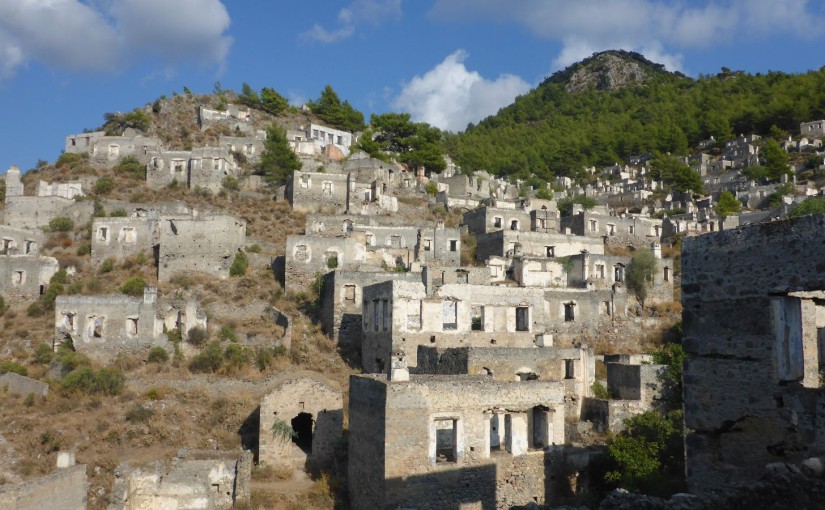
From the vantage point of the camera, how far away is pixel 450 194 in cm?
5844

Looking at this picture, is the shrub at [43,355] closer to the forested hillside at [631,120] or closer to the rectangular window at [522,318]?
the rectangular window at [522,318]

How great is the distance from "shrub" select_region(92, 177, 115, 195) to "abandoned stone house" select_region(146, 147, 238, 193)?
2738 mm

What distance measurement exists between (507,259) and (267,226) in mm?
16246

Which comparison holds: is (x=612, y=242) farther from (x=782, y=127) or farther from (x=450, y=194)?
(x=782, y=127)

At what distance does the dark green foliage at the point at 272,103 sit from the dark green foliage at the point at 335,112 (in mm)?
4129

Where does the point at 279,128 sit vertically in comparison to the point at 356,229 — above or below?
above

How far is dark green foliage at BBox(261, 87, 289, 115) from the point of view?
241 ft

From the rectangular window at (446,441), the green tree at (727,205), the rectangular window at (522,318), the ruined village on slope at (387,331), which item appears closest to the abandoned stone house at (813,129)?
the green tree at (727,205)

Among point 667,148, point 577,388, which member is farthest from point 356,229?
point 667,148

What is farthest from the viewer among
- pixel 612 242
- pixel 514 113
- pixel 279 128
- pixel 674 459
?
pixel 514 113

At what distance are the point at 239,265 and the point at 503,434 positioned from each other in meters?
22.7

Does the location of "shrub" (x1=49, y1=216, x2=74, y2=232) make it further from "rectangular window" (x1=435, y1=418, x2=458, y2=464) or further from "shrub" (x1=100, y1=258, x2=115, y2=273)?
"rectangular window" (x1=435, y1=418, x2=458, y2=464)

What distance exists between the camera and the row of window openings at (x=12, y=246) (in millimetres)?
39688

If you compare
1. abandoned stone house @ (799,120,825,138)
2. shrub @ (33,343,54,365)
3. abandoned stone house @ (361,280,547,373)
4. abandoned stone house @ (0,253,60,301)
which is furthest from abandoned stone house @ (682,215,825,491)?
abandoned stone house @ (799,120,825,138)
